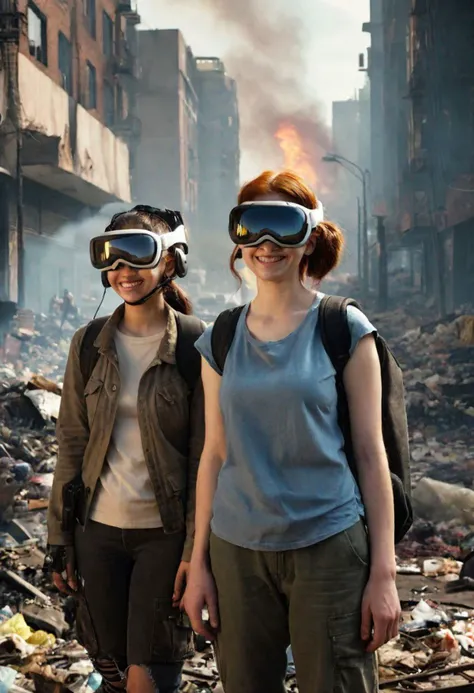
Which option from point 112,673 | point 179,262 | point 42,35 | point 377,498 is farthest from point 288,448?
point 42,35

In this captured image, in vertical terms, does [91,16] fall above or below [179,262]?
above

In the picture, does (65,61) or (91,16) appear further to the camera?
(91,16)

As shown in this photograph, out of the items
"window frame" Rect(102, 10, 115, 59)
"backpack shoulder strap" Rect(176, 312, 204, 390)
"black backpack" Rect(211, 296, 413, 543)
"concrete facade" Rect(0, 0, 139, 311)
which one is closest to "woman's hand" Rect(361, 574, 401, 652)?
"black backpack" Rect(211, 296, 413, 543)

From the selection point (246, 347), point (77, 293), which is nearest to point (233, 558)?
point (246, 347)

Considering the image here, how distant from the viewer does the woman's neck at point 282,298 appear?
2.32m

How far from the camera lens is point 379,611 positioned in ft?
6.82

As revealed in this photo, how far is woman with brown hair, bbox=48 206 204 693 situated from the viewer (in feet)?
9.22

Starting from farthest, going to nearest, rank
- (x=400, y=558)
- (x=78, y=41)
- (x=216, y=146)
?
1. (x=216, y=146)
2. (x=78, y=41)
3. (x=400, y=558)

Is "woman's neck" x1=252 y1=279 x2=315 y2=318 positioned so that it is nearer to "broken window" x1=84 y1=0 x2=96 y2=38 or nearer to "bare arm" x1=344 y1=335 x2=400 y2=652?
"bare arm" x1=344 y1=335 x2=400 y2=652

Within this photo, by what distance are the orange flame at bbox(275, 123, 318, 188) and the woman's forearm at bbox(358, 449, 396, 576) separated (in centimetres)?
6712

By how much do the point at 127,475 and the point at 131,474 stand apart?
14mm

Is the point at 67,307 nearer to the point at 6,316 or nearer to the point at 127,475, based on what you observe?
the point at 6,316

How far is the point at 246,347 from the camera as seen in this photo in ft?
7.50

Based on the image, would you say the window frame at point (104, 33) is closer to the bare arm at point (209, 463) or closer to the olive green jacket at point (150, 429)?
the olive green jacket at point (150, 429)
